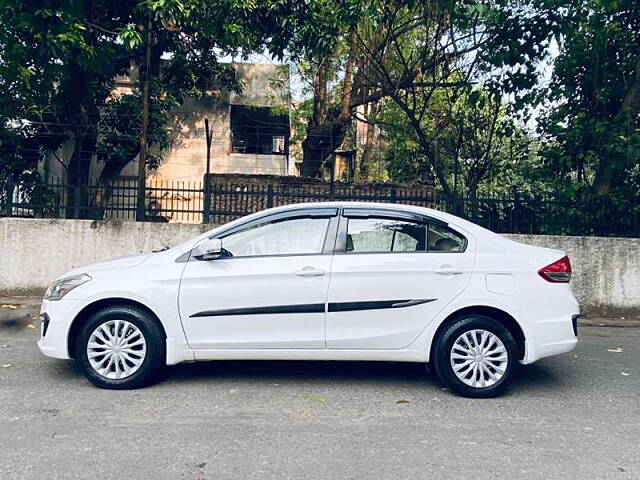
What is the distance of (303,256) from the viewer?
16.0 feet

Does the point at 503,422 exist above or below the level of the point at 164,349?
below

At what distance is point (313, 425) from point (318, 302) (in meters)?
1.03

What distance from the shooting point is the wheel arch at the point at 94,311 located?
4836 mm

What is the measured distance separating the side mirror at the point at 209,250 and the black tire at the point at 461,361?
199 cm

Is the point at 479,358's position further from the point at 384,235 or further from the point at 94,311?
the point at 94,311

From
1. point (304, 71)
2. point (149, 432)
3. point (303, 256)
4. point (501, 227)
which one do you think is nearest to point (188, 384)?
point (149, 432)

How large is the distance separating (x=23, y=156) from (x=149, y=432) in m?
9.70

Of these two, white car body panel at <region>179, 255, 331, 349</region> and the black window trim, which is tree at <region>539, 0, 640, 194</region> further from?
white car body panel at <region>179, 255, 331, 349</region>

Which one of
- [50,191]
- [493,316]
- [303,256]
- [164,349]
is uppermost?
[50,191]

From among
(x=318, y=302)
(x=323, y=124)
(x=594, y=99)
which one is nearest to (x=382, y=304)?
(x=318, y=302)

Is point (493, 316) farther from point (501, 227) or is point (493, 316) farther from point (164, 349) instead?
point (501, 227)

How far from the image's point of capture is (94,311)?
193 inches

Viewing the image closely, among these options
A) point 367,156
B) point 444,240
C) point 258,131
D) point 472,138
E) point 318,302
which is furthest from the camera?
point 367,156

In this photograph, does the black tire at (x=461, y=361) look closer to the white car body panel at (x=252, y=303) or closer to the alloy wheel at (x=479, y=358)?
the alloy wheel at (x=479, y=358)
